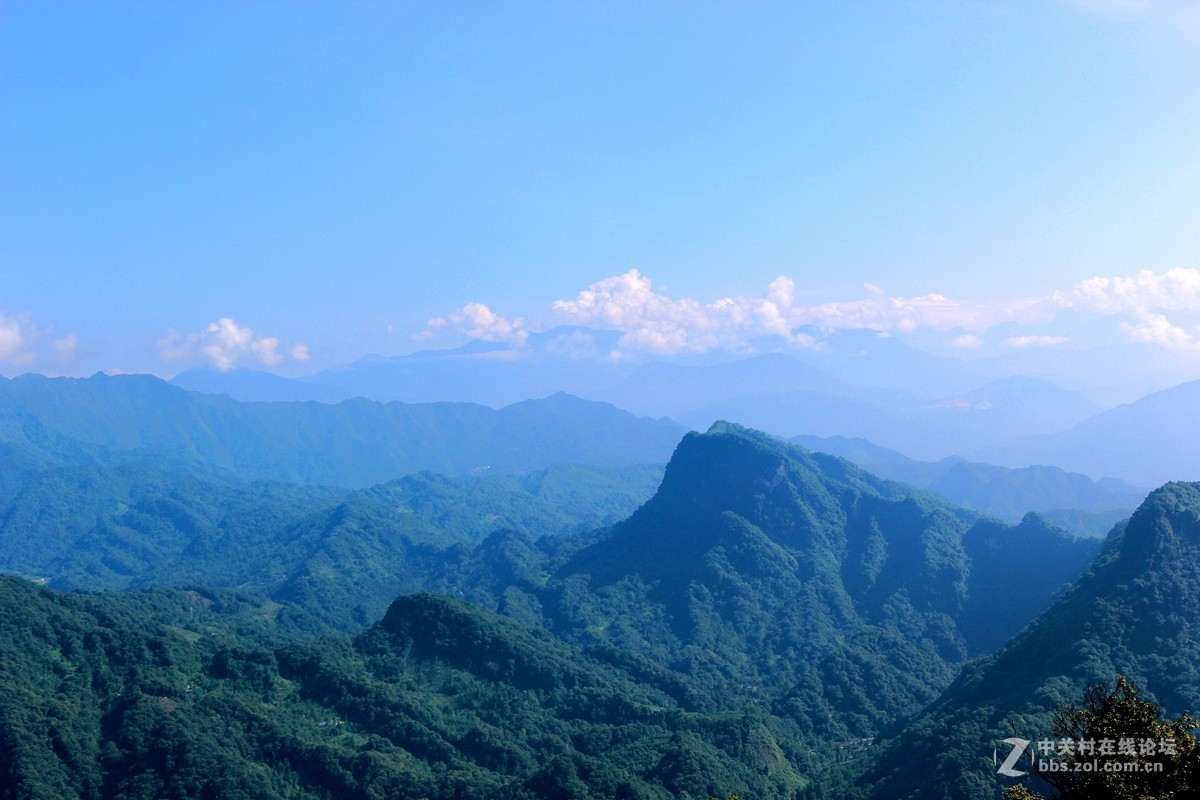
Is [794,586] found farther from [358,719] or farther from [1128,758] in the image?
[1128,758]

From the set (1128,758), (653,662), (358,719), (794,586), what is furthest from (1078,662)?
(358,719)

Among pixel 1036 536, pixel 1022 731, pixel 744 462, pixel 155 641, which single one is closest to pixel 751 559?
pixel 744 462

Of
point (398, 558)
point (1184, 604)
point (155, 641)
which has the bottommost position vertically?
point (398, 558)

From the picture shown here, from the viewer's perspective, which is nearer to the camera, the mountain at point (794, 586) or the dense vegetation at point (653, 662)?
the dense vegetation at point (653, 662)

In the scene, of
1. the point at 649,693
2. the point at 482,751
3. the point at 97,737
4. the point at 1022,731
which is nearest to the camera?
the point at 1022,731

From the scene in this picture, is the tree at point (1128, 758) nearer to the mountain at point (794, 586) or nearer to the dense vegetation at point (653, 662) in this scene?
the dense vegetation at point (653, 662)

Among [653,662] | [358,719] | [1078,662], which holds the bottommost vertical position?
[653,662]

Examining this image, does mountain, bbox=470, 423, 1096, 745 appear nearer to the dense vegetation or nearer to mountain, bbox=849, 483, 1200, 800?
the dense vegetation

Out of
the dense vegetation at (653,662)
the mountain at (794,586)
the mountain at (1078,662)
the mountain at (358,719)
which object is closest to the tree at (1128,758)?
the mountain at (1078,662)

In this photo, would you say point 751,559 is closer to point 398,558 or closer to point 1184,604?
point 1184,604
